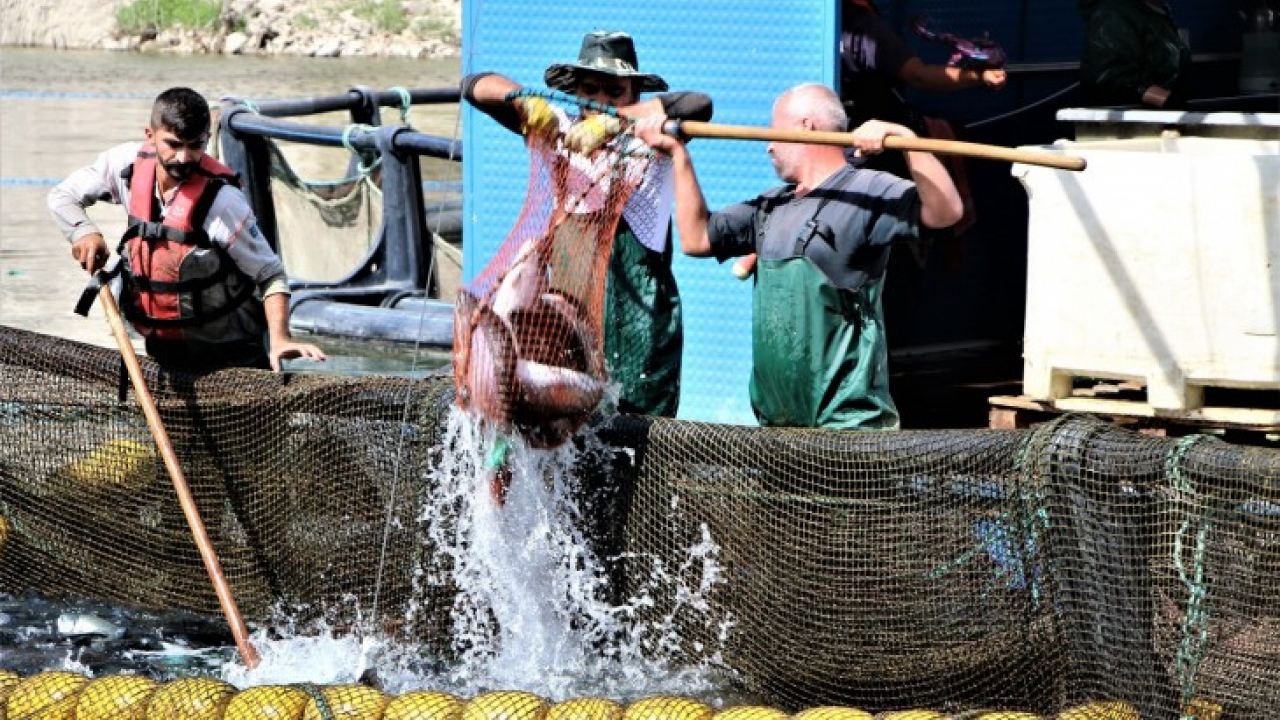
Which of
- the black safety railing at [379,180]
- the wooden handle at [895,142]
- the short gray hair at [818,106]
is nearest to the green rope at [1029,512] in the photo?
the wooden handle at [895,142]

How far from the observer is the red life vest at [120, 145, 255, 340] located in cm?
703

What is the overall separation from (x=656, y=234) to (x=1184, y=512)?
211cm

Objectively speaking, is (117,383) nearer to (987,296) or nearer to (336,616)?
(336,616)

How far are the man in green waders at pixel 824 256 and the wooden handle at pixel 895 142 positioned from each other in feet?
0.54

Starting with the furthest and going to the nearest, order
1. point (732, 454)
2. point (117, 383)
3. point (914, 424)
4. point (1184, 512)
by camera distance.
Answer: point (914, 424) < point (117, 383) < point (732, 454) < point (1184, 512)

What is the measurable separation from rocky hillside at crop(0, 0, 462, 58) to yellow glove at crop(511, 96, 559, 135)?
130ft

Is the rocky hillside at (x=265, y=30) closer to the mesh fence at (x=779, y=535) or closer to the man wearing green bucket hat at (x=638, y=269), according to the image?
the mesh fence at (x=779, y=535)

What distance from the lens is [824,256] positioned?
6.27m

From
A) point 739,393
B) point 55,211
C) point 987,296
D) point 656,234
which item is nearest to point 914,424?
point 739,393

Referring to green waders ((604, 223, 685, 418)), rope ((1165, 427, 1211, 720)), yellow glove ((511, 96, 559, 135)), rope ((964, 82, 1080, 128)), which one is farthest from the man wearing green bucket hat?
rope ((964, 82, 1080, 128))

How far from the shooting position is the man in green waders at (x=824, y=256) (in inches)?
247

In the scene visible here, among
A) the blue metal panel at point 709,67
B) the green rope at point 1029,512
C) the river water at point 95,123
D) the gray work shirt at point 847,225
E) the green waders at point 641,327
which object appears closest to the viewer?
the green rope at point 1029,512

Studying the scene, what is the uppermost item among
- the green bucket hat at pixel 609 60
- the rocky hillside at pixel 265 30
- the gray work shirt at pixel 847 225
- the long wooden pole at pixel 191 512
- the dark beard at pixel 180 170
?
the rocky hillside at pixel 265 30

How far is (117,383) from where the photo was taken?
22.7ft
